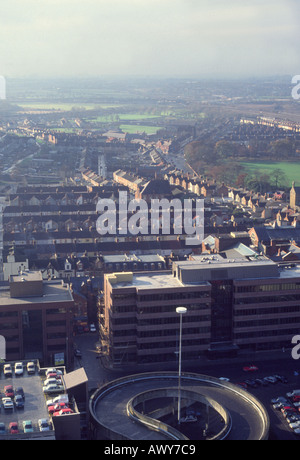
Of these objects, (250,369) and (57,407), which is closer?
(57,407)

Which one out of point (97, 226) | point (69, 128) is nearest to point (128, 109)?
point (69, 128)

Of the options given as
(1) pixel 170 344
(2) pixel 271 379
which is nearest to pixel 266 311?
(2) pixel 271 379

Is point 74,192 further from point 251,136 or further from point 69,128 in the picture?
point 69,128

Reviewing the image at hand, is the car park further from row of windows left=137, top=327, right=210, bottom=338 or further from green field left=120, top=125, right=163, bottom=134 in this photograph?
green field left=120, top=125, right=163, bottom=134

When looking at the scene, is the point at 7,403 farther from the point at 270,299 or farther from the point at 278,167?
the point at 278,167

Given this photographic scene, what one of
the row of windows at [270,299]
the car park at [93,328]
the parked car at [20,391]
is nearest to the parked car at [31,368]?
the parked car at [20,391]
